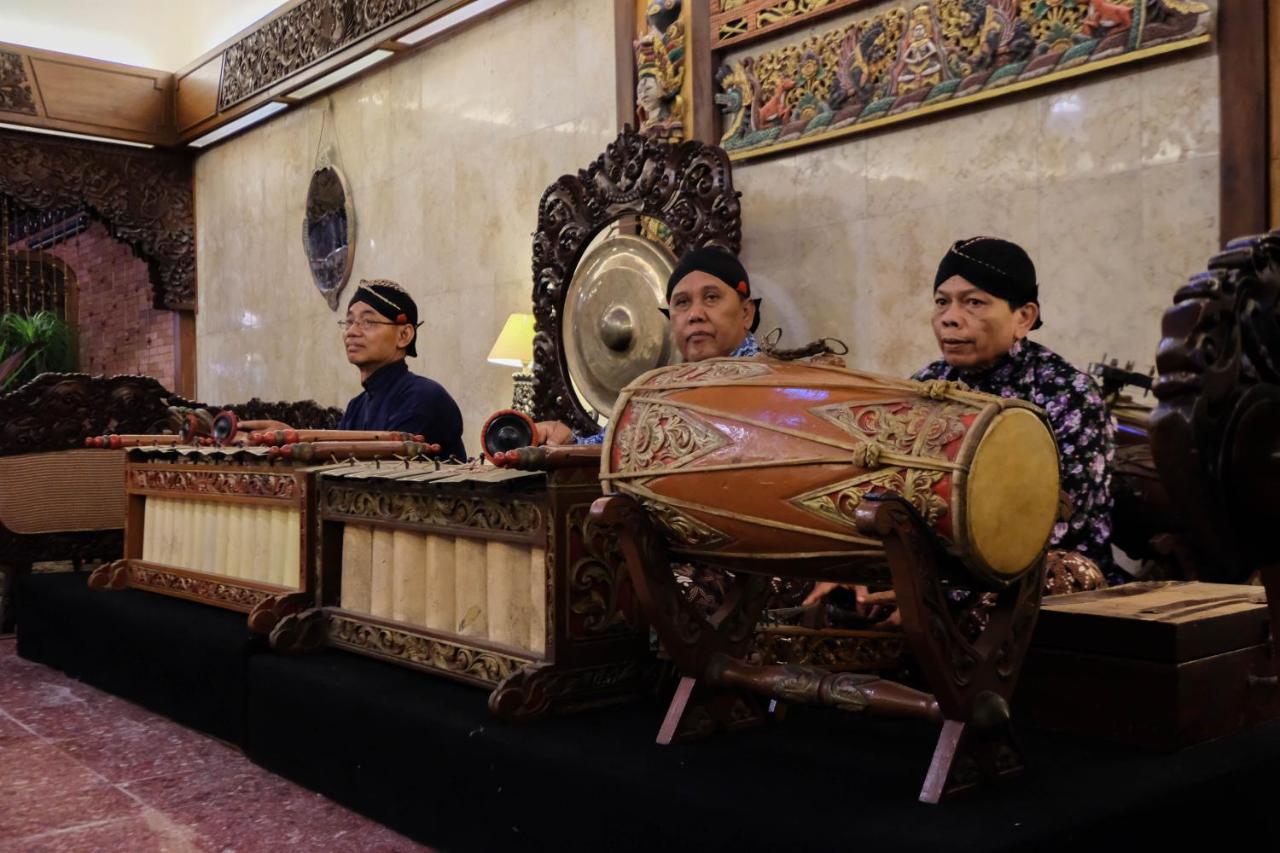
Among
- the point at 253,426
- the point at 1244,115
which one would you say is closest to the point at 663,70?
the point at 1244,115

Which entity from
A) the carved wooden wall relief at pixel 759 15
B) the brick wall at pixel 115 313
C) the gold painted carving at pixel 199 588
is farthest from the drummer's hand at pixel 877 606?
the brick wall at pixel 115 313

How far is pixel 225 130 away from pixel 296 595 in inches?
323

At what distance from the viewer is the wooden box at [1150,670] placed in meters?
1.82

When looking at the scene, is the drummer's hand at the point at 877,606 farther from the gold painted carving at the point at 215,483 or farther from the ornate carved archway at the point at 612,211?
the ornate carved archway at the point at 612,211

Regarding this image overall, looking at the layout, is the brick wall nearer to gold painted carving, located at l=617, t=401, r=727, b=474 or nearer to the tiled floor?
the tiled floor

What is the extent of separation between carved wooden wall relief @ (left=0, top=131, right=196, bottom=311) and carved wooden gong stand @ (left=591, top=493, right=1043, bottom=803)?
969 centimetres

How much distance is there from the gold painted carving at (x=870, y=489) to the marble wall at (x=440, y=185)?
488 cm

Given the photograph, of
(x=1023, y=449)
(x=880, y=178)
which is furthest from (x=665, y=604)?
(x=880, y=178)

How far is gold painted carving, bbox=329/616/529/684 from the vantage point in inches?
90.4

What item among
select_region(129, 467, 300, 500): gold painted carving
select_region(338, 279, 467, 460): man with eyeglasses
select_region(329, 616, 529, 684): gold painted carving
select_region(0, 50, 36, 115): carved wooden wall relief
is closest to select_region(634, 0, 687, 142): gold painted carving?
select_region(338, 279, 467, 460): man with eyeglasses

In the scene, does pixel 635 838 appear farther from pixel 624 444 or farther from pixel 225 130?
pixel 225 130

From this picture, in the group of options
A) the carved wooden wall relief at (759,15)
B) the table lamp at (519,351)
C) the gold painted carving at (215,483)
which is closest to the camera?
the gold painted carving at (215,483)

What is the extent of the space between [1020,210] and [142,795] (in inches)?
137

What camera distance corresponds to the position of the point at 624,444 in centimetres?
195
